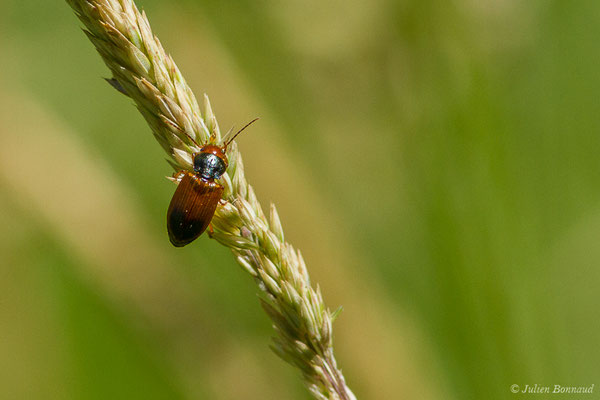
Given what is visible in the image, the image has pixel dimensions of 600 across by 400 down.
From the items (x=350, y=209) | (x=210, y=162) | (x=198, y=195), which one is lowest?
(x=350, y=209)

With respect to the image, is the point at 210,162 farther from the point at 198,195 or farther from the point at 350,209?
the point at 350,209

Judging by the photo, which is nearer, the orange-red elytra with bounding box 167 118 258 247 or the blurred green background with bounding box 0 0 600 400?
the orange-red elytra with bounding box 167 118 258 247

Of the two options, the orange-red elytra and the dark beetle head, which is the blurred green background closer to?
the orange-red elytra

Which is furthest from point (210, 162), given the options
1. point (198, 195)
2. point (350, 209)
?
Result: point (350, 209)

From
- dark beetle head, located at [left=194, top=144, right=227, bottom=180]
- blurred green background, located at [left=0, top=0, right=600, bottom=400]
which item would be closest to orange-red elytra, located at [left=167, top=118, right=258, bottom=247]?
dark beetle head, located at [left=194, top=144, right=227, bottom=180]

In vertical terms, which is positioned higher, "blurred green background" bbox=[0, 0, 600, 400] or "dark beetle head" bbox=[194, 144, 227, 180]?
"dark beetle head" bbox=[194, 144, 227, 180]

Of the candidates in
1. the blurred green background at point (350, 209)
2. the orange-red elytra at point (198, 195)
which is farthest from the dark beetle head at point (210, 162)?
the blurred green background at point (350, 209)

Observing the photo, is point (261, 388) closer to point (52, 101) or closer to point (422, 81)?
point (422, 81)
